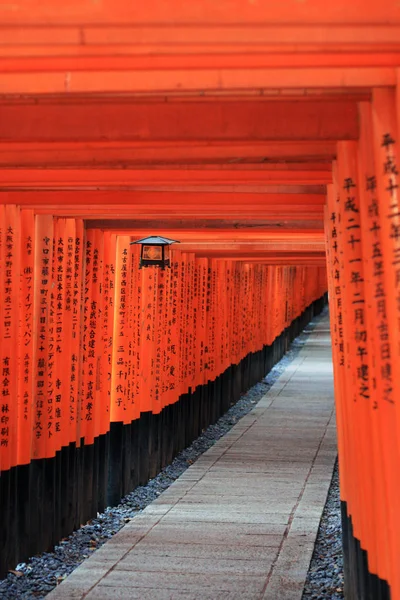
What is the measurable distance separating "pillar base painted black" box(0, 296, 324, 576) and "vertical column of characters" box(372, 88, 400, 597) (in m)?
4.54

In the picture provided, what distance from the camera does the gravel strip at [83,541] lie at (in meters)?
8.11

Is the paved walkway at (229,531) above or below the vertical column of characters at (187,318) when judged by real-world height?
A: below

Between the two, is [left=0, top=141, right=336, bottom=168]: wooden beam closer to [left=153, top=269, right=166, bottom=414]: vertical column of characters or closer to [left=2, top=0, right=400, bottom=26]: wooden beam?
[left=2, top=0, right=400, bottom=26]: wooden beam

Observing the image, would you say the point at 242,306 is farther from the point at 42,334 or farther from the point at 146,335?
the point at 42,334

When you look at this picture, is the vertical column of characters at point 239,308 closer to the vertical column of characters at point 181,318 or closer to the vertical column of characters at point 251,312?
the vertical column of characters at point 251,312

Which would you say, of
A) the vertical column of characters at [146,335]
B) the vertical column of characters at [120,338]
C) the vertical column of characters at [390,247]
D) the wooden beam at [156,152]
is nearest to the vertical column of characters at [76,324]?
the vertical column of characters at [120,338]

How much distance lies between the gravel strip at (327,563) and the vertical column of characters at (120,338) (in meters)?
2.82

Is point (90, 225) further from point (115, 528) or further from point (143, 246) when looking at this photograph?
point (115, 528)

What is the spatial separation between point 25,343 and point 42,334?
364 mm

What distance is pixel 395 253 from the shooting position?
418 centimetres

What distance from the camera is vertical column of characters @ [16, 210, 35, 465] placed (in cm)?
859

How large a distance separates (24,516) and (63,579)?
2.68ft

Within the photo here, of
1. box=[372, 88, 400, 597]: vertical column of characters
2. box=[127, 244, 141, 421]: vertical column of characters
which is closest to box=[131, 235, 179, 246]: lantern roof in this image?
box=[127, 244, 141, 421]: vertical column of characters

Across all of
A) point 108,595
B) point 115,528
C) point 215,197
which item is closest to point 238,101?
point 215,197
